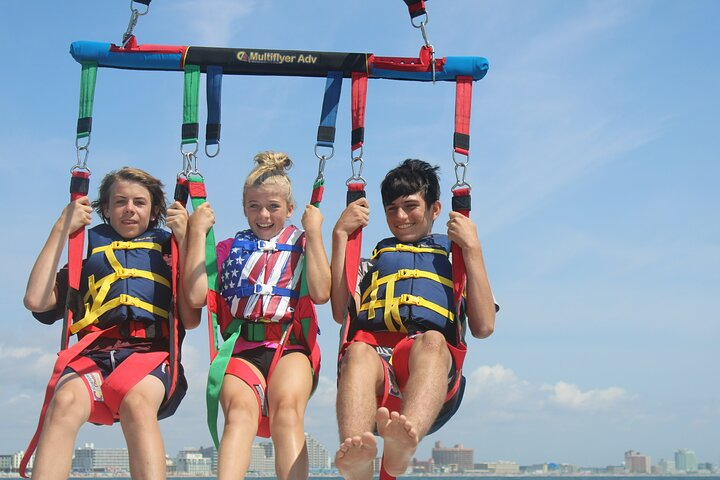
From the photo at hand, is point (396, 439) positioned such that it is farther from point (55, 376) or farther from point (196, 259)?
point (55, 376)

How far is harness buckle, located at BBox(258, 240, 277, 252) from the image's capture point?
672 cm

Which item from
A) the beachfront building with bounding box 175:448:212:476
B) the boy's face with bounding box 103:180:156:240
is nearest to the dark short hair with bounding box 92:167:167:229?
the boy's face with bounding box 103:180:156:240

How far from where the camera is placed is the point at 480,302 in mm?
6473

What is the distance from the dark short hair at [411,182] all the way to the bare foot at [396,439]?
6.02 ft

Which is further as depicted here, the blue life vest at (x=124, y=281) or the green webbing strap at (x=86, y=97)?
the green webbing strap at (x=86, y=97)

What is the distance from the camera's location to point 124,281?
261 inches

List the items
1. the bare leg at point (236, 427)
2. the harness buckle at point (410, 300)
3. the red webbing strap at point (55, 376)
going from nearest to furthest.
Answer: the bare leg at point (236, 427) < the red webbing strap at point (55, 376) < the harness buckle at point (410, 300)

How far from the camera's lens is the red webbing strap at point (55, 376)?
20.0 ft

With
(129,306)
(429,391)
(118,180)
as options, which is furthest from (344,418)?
(118,180)

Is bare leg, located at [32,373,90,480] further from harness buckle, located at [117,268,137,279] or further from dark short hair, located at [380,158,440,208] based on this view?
dark short hair, located at [380,158,440,208]

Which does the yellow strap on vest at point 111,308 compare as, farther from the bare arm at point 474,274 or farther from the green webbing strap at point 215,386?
the bare arm at point 474,274

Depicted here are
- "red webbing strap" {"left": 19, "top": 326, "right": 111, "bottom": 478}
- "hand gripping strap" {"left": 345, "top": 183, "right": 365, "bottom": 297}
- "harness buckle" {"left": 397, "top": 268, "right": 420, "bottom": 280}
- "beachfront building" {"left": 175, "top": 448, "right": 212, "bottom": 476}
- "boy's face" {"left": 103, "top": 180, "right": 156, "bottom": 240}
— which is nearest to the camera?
"red webbing strap" {"left": 19, "top": 326, "right": 111, "bottom": 478}

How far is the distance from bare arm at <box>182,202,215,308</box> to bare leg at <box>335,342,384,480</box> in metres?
1.09

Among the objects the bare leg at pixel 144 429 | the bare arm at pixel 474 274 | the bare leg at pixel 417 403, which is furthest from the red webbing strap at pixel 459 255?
the bare leg at pixel 144 429
